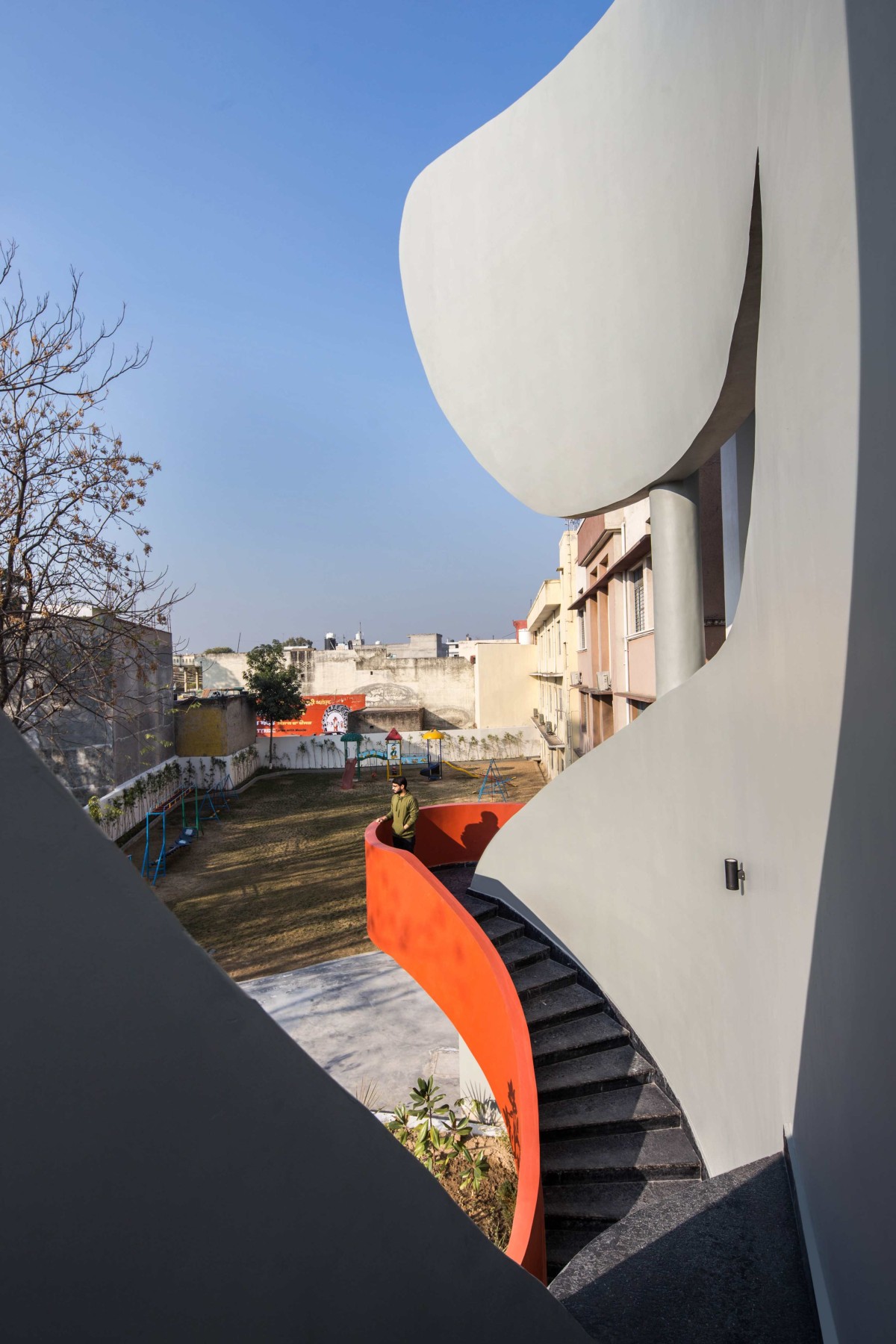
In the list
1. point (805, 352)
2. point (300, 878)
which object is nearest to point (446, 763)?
point (300, 878)

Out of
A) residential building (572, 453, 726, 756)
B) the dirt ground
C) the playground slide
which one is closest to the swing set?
the dirt ground

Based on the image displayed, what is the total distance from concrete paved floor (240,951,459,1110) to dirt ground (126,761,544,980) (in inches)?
25.6

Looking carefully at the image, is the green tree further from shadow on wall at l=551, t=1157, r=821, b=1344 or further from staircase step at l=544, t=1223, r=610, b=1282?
shadow on wall at l=551, t=1157, r=821, b=1344

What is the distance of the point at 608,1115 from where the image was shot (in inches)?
224

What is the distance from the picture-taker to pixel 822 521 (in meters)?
2.52

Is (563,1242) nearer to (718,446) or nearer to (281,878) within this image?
(718,446)

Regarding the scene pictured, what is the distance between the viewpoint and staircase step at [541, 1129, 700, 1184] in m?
5.25

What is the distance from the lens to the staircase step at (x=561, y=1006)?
6.61 meters

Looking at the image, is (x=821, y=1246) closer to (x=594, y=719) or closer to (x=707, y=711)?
(x=707, y=711)

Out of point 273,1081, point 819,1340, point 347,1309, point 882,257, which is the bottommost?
point 819,1340

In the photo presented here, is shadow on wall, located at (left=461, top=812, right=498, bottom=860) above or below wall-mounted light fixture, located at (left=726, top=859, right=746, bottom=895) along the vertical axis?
below

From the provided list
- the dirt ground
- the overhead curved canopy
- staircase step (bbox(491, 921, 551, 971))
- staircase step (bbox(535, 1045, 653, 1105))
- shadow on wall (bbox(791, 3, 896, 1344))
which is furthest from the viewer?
the dirt ground

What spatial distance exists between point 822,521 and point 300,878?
15.1 metres

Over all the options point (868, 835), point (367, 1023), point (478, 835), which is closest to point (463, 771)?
point (478, 835)
